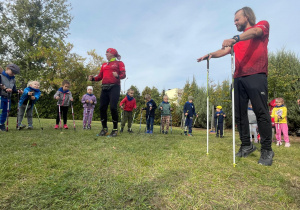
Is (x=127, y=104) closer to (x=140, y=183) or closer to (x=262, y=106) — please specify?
(x=262, y=106)

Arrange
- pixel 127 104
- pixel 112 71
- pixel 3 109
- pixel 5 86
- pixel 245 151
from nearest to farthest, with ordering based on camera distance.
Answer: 1. pixel 245 151
2. pixel 112 71
3. pixel 5 86
4. pixel 3 109
5. pixel 127 104

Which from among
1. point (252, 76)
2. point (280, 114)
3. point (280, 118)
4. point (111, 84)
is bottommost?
point (280, 118)

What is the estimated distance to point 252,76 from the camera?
2.83 metres

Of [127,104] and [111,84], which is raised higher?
[111,84]

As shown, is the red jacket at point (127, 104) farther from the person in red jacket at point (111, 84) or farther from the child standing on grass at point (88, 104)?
the person in red jacket at point (111, 84)

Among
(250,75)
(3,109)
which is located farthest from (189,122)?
(3,109)

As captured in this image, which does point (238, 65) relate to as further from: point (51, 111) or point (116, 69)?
point (51, 111)

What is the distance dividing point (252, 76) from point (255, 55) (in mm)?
345

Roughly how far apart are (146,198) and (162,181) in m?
0.35

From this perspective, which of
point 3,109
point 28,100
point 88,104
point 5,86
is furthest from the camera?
point 88,104

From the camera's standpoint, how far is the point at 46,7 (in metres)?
25.9

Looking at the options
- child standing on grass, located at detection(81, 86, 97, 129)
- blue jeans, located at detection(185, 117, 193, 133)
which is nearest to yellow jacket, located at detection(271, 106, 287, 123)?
blue jeans, located at detection(185, 117, 193, 133)

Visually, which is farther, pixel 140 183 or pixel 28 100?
pixel 28 100

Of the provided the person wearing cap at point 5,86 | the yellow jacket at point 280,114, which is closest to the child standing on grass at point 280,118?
the yellow jacket at point 280,114
